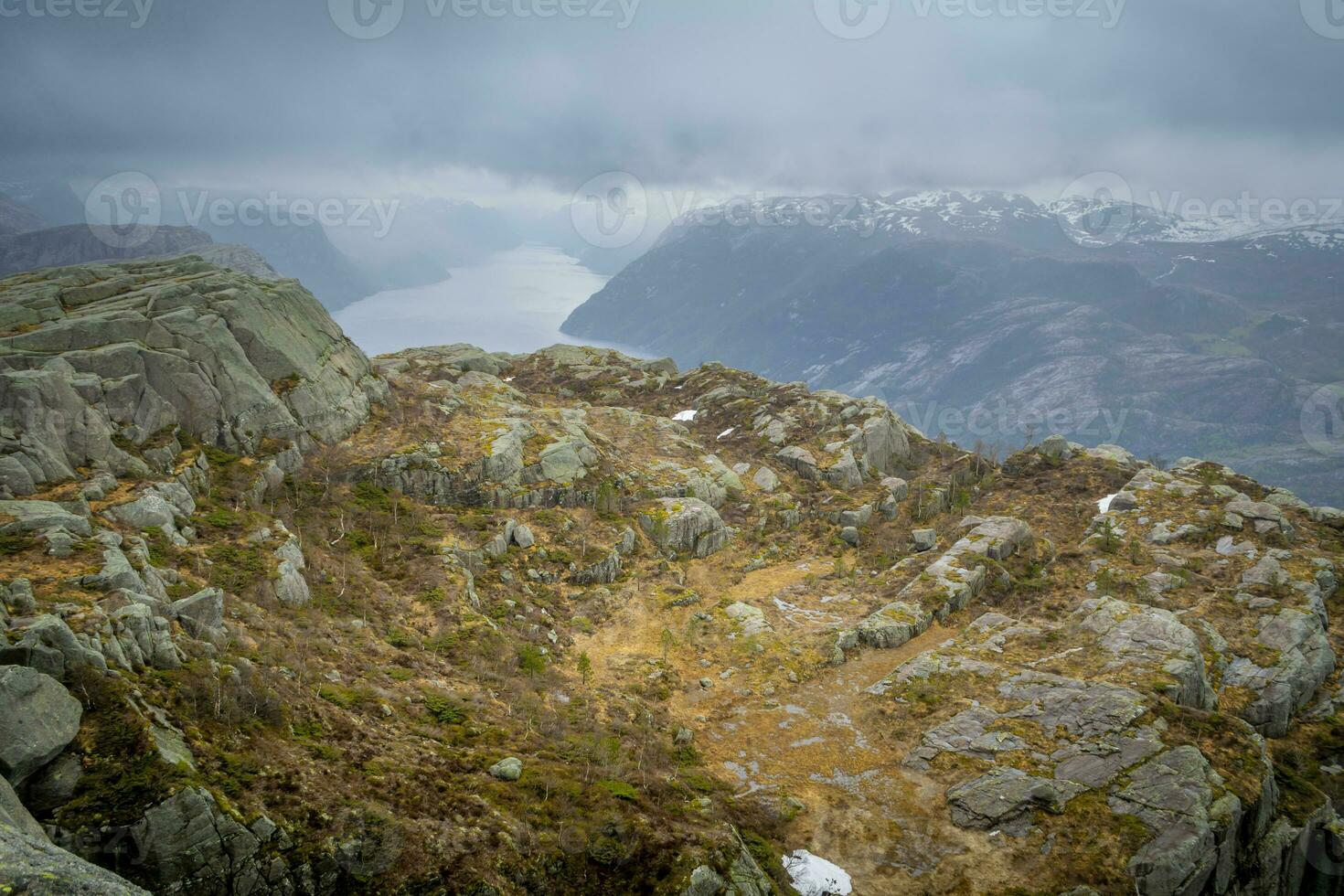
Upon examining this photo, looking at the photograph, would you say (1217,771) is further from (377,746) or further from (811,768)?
(377,746)

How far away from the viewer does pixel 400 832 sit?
13.7 m

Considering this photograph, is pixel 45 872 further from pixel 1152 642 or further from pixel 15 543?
pixel 1152 642

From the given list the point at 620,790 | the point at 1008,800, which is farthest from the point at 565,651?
the point at 1008,800

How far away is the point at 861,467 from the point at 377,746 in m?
43.1

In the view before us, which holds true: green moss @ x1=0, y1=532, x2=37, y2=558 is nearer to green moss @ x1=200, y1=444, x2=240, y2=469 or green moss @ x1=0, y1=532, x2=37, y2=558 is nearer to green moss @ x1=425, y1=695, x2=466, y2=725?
green moss @ x1=200, y1=444, x2=240, y2=469

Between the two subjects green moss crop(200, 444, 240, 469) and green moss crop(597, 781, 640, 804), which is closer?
green moss crop(597, 781, 640, 804)

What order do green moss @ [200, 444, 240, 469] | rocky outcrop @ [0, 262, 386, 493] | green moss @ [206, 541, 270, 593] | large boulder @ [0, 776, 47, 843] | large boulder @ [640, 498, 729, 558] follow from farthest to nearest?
large boulder @ [640, 498, 729, 558] < green moss @ [200, 444, 240, 469] < rocky outcrop @ [0, 262, 386, 493] < green moss @ [206, 541, 270, 593] < large boulder @ [0, 776, 47, 843]

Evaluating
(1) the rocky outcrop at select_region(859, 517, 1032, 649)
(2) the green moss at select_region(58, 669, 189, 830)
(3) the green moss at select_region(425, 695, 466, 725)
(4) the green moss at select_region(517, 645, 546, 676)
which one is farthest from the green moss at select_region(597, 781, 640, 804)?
(1) the rocky outcrop at select_region(859, 517, 1032, 649)

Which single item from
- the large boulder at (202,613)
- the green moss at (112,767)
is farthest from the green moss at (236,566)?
the green moss at (112,767)

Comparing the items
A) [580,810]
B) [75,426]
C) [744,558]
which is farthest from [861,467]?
[75,426]

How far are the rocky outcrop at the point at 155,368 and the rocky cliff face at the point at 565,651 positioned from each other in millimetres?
160

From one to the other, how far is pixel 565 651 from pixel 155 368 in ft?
75.8

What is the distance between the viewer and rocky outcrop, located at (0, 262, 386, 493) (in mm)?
24016

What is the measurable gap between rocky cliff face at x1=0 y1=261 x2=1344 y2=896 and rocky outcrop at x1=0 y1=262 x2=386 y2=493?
0.16m
